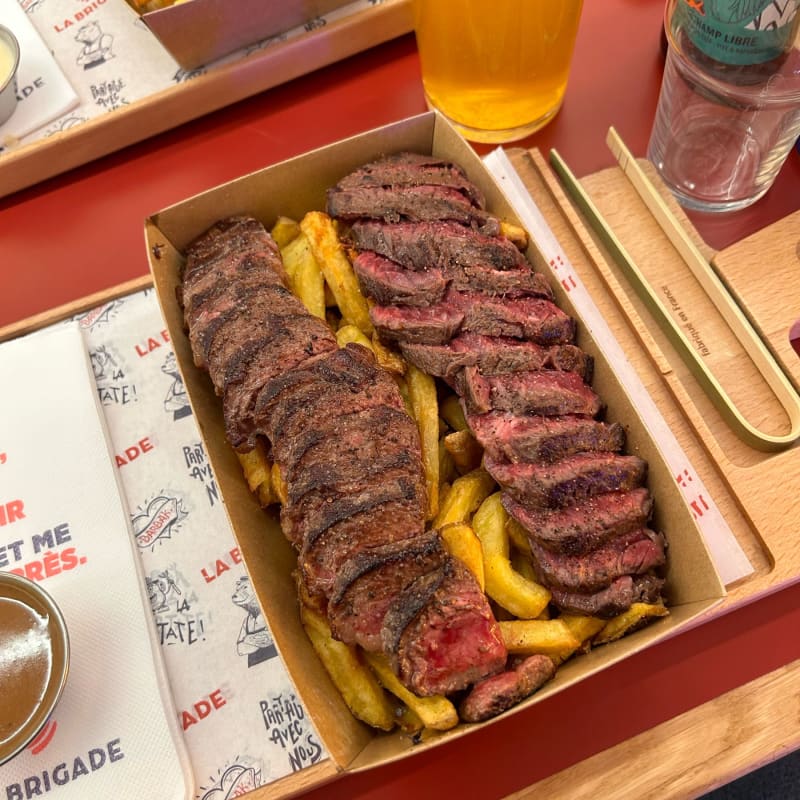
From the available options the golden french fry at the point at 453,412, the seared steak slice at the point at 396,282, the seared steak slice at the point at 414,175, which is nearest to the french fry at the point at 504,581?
the golden french fry at the point at 453,412

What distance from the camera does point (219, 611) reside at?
5.23ft

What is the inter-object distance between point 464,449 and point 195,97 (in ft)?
5.25

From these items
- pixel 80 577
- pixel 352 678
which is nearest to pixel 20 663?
pixel 80 577

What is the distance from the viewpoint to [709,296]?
181cm

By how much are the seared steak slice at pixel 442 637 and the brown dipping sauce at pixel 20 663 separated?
75 cm

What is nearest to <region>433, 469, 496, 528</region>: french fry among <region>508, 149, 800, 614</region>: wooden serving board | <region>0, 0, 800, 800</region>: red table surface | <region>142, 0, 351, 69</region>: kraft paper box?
<region>508, 149, 800, 614</region>: wooden serving board

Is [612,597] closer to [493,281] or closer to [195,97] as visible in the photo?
[493,281]

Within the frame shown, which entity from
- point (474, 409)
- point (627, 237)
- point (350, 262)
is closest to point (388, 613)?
point (474, 409)

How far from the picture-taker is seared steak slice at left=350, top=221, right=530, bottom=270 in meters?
1.53

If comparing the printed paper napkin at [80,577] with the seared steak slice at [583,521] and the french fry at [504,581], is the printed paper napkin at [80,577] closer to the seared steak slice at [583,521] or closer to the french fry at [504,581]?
the french fry at [504,581]

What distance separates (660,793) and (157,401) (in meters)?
1.47

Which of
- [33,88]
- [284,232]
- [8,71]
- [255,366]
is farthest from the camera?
[33,88]

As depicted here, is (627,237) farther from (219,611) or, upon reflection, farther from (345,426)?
(219,611)

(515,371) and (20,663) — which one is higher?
(515,371)
